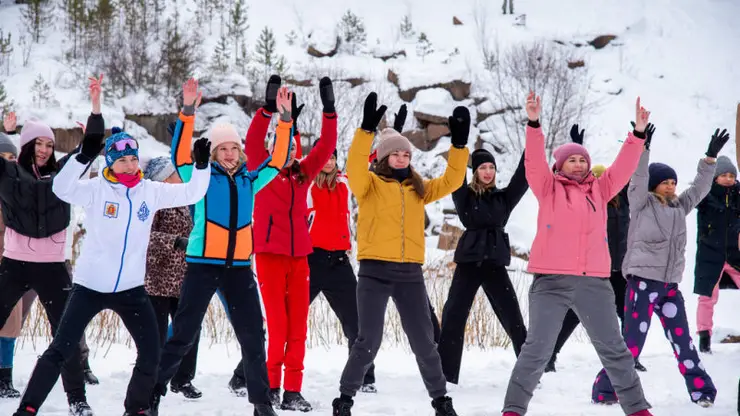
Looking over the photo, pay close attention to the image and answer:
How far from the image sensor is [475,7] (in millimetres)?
36500

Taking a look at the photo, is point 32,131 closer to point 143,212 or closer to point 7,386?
point 143,212

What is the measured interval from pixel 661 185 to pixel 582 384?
183 cm

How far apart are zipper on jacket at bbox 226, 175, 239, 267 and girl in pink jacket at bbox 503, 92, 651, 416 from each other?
1.90 meters

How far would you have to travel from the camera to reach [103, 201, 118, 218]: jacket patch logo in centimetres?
418

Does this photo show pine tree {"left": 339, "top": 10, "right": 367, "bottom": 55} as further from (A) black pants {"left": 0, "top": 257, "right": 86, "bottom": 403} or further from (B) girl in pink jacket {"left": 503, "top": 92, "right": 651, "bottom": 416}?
(B) girl in pink jacket {"left": 503, "top": 92, "right": 651, "bottom": 416}

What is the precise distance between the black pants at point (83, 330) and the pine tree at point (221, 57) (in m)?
25.0

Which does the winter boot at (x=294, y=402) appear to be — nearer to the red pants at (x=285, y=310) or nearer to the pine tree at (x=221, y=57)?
the red pants at (x=285, y=310)

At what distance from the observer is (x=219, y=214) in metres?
4.46

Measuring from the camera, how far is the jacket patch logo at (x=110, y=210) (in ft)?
13.7

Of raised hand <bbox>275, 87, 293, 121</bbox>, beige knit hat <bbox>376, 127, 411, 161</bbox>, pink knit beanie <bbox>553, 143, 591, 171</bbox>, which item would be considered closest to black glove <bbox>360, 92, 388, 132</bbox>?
beige knit hat <bbox>376, 127, 411, 161</bbox>

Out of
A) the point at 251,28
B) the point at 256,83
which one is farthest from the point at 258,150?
A: the point at 251,28

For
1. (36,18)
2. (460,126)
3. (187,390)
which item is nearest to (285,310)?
(187,390)

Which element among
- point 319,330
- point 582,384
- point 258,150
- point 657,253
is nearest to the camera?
point 258,150

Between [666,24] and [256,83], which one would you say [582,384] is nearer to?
[256,83]
